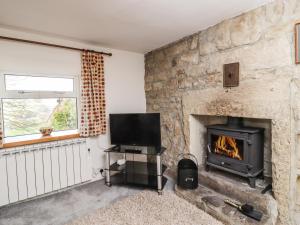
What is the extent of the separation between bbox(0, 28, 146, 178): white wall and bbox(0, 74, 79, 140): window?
16 centimetres

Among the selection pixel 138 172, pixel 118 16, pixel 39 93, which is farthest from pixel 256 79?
pixel 39 93

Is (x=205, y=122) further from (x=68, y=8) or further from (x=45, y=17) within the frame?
(x=45, y=17)

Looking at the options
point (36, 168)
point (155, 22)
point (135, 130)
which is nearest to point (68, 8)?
point (155, 22)

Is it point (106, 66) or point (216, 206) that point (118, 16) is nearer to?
point (106, 66)

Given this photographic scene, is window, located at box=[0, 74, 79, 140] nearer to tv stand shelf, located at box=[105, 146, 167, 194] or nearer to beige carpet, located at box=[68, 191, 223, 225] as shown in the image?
tv stand shelf, located at box=[105, 146, 167, 194]

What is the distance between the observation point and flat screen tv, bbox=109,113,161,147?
281cm

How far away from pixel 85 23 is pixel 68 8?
1.19 feet

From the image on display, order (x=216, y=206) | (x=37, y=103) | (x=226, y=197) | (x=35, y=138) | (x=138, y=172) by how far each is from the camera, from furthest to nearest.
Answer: (x=138, y=172) < (x=37, y=103) < (x=35, y=138) < (x=226, y=197) < (x=216, y=206)

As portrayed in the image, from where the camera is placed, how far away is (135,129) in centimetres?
291

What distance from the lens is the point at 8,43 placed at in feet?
7.57


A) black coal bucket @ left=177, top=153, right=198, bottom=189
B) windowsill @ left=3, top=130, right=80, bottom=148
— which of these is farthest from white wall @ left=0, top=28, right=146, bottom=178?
black coal bucket @ left=177, top=153, right=198, bottom=189

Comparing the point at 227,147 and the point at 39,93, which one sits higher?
the point at 39,93

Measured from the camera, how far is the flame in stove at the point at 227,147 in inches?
88.7

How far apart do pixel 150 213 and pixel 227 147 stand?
1.27m
